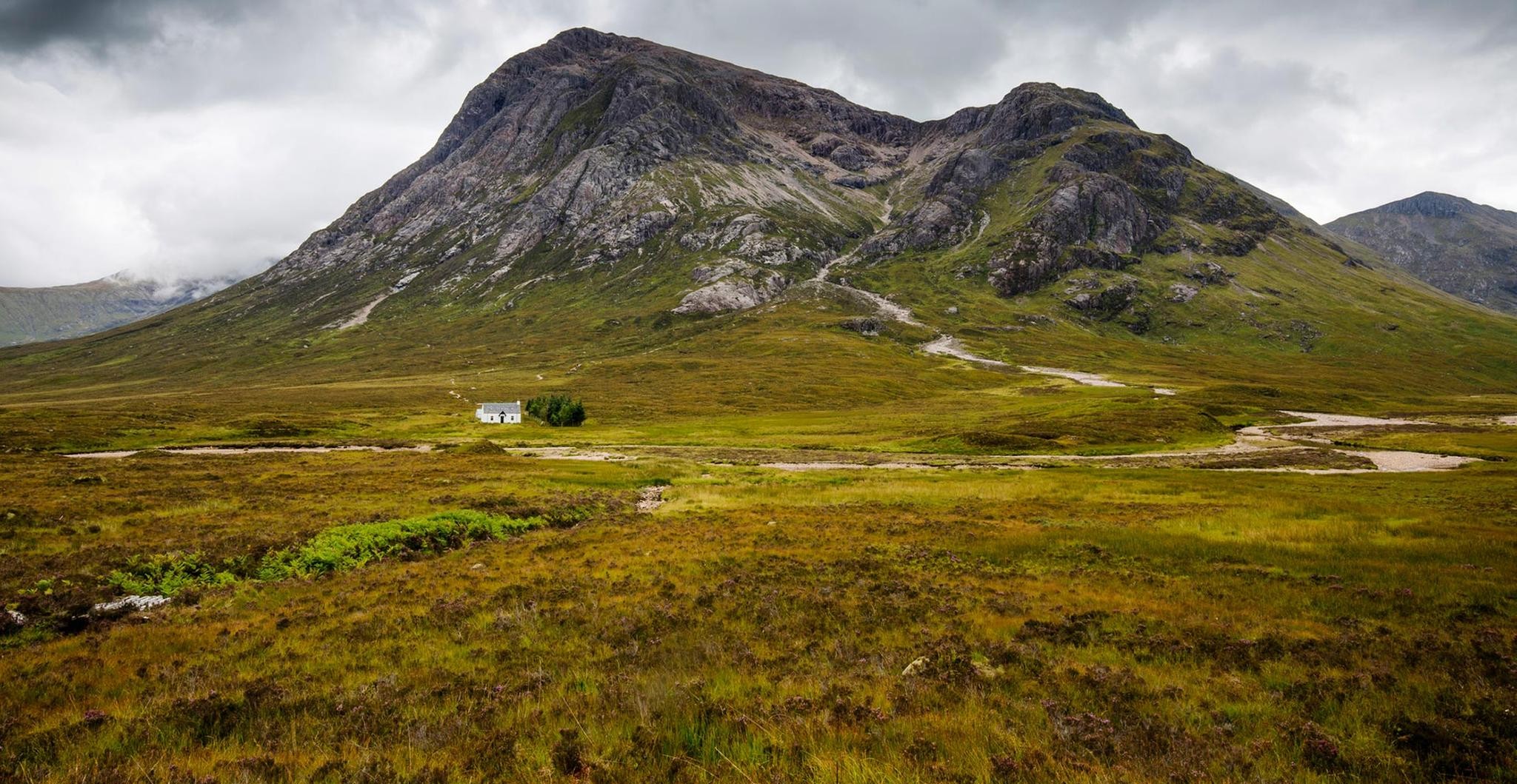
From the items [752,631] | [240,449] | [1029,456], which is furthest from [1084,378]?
[240,449]

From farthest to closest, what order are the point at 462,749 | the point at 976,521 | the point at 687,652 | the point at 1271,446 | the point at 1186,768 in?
the point at 1271,446 → the point at 976,521 → the point at 687,652 → the point at 462,749 → the point at 1186,768

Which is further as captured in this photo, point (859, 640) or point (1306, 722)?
point (859, 640)

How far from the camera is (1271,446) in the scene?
69.4 meters

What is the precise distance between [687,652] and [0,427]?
107419mm

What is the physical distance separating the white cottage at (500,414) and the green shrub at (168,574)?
309 feet

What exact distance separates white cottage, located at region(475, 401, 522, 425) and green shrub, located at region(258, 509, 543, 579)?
290 ft

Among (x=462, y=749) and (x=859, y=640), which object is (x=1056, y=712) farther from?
(x=462, y=749)

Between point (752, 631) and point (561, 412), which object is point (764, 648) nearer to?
point (752, 631)

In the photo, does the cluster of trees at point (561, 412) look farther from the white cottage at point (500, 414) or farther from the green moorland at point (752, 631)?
the green moorland at point (752, 631)

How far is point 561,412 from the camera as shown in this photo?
353ft

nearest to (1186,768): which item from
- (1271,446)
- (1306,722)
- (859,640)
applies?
(1306,722)

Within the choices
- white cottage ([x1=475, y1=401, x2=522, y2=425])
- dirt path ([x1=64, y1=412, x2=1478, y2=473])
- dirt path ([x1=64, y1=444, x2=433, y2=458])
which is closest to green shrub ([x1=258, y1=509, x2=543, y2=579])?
dirt path ([x1=64, y1=412, x2=1478, y2=473])

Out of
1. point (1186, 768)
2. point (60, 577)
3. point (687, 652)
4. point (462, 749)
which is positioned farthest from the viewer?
point (60, 577)

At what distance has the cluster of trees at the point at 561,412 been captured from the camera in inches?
4213
